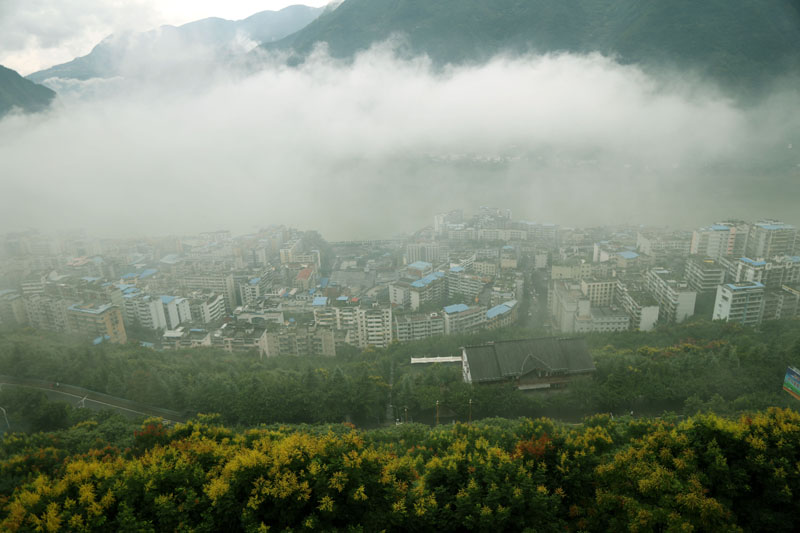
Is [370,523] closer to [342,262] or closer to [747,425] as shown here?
[747,425]

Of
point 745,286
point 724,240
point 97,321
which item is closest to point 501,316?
point 745,286

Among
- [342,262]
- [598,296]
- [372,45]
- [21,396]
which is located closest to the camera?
[21,396]

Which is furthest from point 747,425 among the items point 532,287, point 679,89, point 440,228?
point 679,89

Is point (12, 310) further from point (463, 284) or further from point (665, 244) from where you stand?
point (665, 244)

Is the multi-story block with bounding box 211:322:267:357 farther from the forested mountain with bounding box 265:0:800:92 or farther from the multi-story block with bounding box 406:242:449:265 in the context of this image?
the forested mountain with bounding box 265:0:800:92

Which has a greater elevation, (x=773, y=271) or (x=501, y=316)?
(x=773, y=271)

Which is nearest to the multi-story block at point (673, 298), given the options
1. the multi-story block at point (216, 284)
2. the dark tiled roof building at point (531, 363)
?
the dark tiled roof building at point (531, 363)

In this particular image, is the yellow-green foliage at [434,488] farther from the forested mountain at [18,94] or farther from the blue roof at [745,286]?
the forested mountain at [18,94]
